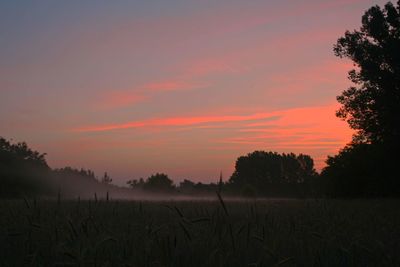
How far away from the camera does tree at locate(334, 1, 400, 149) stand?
2581 centimetres

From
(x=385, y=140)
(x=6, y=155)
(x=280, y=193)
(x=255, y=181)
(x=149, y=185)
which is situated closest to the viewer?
(x=385, y=140)

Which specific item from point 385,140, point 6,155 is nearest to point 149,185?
point 6,155

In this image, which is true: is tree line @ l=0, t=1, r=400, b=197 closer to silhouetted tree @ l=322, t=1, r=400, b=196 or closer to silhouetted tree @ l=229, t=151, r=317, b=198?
silhouetted tree @ l=322, t=1, r=400, b=196

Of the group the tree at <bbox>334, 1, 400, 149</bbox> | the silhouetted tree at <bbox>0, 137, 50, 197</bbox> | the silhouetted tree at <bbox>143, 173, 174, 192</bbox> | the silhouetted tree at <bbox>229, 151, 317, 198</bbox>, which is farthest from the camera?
the silhouetted tree at <bbox>229, 151, 317, 198</bbox>

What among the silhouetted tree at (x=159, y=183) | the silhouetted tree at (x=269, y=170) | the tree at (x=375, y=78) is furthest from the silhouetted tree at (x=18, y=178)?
the silhouetted tree at (x=269, y=170)

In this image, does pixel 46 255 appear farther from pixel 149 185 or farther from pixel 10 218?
pixel 149 185

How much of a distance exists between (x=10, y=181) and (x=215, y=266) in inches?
1517

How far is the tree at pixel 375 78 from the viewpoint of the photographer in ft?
84.7

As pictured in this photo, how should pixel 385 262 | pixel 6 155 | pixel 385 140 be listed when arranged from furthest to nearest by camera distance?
1. pixel 6 155
2. pixel 385 140
3. pixel 385 262

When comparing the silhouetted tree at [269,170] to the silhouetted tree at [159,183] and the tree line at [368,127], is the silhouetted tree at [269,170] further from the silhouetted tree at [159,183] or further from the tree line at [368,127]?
the tree line at [368,127]

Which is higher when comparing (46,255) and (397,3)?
(397,3)

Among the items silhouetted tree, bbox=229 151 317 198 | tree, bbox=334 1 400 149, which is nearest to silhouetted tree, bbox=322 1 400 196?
tree, bbox=334 1 400 149

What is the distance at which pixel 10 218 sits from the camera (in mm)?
6863

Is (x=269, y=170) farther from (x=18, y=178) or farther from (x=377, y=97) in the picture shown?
(x=377, y=97)
